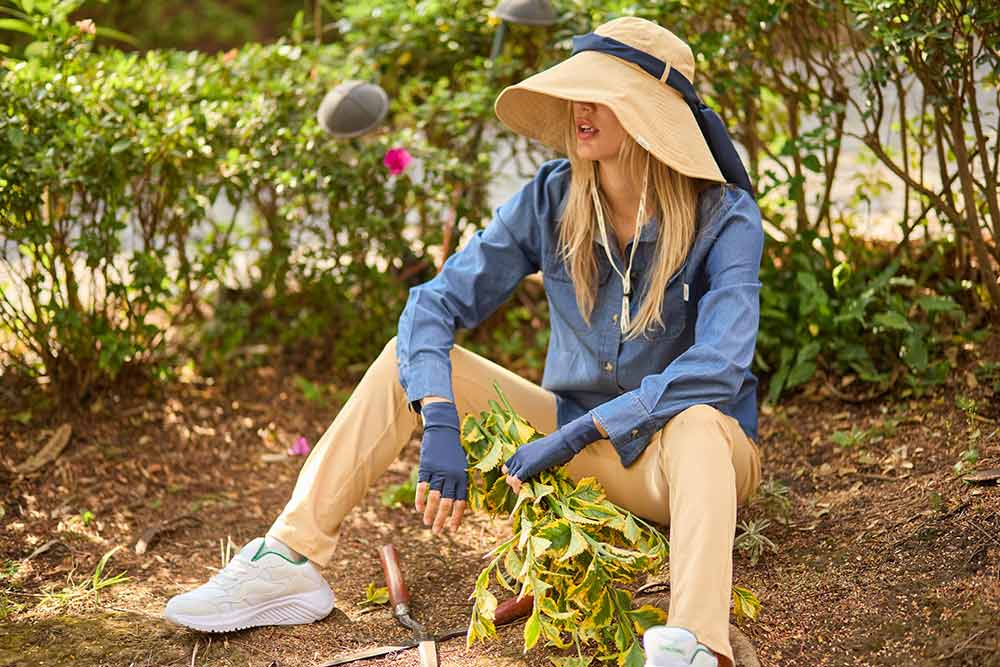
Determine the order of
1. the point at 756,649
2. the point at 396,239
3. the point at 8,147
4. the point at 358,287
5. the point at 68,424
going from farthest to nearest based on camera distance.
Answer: the point at 358,287 < the point at 396,239 < the point at 68,424 < the point at 8,147 < the point at 756,649

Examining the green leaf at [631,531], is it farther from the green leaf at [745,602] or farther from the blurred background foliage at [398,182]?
the blurred background foliage at [398,182]

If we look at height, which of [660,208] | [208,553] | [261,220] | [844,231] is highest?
[660,208]

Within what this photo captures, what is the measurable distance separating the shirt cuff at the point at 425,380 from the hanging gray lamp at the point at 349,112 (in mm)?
1447

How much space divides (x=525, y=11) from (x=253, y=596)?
7.48ft

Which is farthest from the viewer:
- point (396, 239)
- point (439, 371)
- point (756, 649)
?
point (396, 239)

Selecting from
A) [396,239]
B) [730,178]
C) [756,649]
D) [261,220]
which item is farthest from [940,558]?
[261,220]

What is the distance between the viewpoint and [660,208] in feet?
9.61

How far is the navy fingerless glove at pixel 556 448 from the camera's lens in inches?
103

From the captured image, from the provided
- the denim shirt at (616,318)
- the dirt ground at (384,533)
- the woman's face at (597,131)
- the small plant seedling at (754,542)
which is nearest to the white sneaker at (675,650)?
the dirt ground at (384,533)

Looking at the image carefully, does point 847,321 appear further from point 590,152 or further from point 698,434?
point 698,434

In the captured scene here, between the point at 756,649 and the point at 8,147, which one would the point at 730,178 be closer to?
the point at 756,649

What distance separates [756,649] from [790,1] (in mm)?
2113

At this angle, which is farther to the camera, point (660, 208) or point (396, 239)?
point (396, 239)

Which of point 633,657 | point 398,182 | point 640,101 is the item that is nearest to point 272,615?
point 633,657
